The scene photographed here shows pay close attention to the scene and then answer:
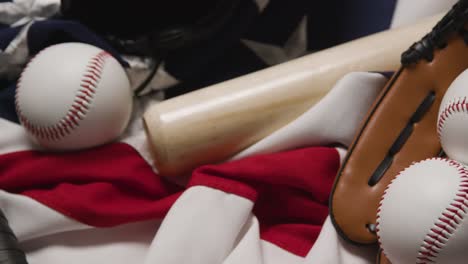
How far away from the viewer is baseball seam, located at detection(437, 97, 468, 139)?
653 millimetres

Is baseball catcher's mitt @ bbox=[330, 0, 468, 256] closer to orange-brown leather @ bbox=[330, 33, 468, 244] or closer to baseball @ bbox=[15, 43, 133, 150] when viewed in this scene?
orange-brown leather @ bbox=[330, 33, 468, 244]

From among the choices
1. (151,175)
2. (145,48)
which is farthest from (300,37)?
(151,175)

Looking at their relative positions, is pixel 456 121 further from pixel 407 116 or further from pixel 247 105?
pixel 247 105

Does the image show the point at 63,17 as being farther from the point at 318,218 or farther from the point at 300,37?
the point at 318,218

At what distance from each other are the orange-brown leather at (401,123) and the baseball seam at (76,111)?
1.22ft

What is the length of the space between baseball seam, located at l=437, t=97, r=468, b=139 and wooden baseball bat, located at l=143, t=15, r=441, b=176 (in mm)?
179

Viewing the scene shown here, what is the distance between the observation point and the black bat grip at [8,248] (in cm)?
63

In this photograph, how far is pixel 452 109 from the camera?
2.19 ft

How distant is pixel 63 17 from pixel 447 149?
659 millimetres

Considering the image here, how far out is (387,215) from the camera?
617 millimetres

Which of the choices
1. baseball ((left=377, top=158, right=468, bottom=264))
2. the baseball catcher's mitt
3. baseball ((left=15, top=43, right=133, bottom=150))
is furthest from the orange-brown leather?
baseball ((left=15, top=43, right=133, bottom=150))

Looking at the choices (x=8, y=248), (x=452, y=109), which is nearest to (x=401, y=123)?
(x=452, y=109)

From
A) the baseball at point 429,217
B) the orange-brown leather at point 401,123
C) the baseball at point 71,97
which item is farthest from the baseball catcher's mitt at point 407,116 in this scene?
the baseball at point 71,97

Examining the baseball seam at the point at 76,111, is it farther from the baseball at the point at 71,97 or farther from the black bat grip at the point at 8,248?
the black bat grip at the point at 8,248
